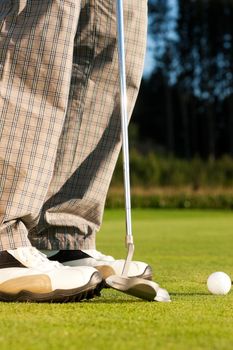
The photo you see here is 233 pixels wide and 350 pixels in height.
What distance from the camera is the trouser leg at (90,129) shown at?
9.45 feet

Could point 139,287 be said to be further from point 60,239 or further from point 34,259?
point 60,239

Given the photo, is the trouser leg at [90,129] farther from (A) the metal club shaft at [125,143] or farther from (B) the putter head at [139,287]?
(B) the putter head at [139,287]

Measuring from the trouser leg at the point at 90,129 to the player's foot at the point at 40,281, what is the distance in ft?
1.99

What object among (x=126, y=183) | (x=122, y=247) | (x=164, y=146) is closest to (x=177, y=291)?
(x=126, y=183)

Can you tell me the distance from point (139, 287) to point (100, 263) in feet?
1.80

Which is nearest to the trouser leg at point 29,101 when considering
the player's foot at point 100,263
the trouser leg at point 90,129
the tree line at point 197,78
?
the player's foot at point 100,263

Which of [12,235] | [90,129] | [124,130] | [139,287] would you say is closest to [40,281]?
[12,235]

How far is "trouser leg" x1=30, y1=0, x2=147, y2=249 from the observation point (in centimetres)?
288

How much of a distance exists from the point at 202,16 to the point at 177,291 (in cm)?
4059

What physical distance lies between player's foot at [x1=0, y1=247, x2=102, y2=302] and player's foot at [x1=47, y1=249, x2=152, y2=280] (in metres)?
0.39

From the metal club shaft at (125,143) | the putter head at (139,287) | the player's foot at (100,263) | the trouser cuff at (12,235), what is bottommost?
the player's foot at (100,263)

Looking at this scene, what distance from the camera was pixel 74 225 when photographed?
2865 millimetres

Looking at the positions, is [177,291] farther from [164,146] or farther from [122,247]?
[164,146]

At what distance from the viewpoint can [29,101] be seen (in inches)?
90.5
